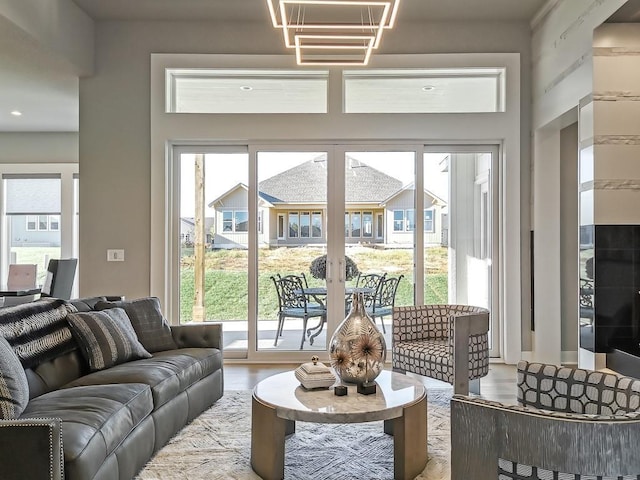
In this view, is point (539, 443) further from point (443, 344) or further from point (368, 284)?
point (368, 284)

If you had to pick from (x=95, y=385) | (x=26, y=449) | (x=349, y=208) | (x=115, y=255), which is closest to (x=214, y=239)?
(x=115, y=255)

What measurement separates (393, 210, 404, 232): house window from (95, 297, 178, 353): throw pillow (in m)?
2.52

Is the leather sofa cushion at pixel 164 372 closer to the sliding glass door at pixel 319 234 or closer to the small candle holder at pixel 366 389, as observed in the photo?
the small candle holder at pixel 366 389

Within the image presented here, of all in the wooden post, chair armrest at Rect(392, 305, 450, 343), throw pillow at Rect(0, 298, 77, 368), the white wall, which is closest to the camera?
throw pillow at Rect(0, 298, 77, 368)

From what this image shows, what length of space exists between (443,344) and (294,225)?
204 centimetres

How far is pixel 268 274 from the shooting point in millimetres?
5406

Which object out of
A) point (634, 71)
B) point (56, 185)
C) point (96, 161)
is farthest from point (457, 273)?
point (56, 185)

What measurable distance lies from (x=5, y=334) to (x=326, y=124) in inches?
138

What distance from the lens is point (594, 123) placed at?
150 inches

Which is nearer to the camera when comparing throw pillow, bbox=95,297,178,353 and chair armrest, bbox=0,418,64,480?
chair armrest, bbox=0,418,64,480

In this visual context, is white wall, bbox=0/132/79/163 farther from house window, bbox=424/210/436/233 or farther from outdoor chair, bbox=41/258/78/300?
house window, bbox=424/210/436/233

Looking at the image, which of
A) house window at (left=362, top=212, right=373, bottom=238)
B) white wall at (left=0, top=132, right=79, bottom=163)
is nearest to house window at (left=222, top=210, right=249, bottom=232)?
house window at (left=362, top=212, right=373, bottom=238)

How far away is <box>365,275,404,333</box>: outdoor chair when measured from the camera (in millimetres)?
5375

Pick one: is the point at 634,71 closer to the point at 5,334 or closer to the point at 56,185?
the point at 5,334
